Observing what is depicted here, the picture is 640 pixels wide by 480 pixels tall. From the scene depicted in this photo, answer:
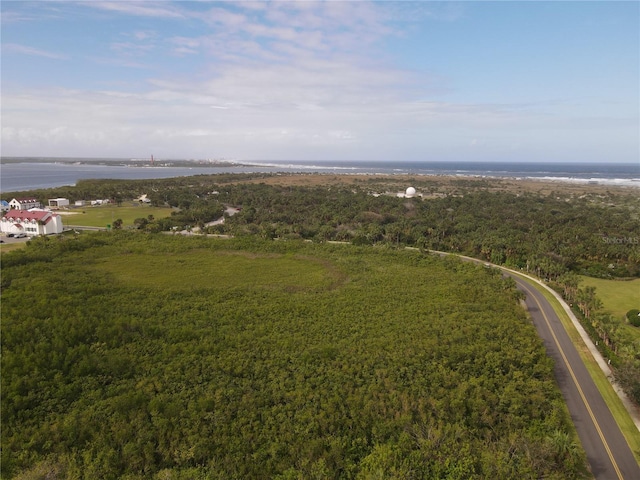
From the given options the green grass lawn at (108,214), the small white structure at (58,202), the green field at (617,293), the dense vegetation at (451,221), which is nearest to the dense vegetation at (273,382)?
the green field at (617,293)

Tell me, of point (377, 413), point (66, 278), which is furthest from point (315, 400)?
point (66, 278)

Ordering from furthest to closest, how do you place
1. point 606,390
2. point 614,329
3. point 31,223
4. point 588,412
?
point 31,223 → point 614,329 → point 606,390 → point 588,412

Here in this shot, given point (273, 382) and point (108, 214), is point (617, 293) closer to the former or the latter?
point (273, 382)

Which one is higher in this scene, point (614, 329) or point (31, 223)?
point (31, 223)

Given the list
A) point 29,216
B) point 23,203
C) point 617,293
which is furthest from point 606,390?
point 23,203

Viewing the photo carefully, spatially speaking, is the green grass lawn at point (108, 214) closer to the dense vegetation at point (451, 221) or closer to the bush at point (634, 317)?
the dense vegetation at point (451, 221)

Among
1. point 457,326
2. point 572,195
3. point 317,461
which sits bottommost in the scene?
point 317,461

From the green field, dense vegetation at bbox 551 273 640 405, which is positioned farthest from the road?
the green field

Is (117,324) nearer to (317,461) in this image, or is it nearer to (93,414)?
(93,414)
